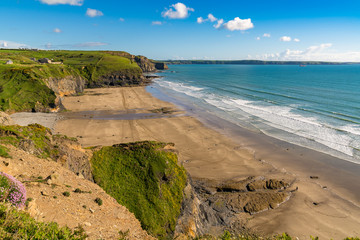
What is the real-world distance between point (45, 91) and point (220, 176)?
5112 cm

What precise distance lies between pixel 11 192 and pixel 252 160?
1189 inches

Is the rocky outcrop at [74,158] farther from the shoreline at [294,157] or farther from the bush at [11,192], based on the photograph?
the shoreline at [294,157]

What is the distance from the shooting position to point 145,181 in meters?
18.5

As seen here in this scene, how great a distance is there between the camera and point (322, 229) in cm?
2091

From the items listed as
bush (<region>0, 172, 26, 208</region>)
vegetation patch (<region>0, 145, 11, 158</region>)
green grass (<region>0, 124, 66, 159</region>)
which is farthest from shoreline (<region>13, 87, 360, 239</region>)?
bush (<region>0, 172, 26, 208</region>)

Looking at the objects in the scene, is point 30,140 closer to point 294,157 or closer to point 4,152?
point 4,152

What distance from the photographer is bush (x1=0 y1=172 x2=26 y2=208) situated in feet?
31.3

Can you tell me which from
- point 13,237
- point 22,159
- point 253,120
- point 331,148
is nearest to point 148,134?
point 253,120

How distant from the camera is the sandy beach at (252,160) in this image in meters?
22.0

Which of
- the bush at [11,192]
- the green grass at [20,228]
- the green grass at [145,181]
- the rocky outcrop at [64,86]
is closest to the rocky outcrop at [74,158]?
the green grass at [145,181]

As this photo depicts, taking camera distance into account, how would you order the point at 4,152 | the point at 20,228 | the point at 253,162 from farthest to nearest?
the point at 253,162 → the point at 4,152 → the point at 20,228

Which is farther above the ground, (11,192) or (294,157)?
(11,192)

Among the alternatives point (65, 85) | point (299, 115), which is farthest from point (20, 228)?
point (65, 85)

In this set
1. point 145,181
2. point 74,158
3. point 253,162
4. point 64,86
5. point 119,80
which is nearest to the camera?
point 74,158
